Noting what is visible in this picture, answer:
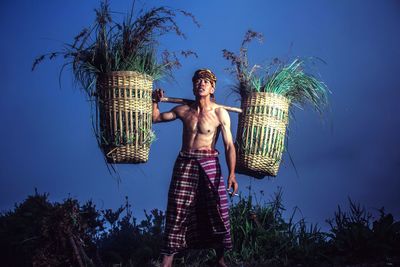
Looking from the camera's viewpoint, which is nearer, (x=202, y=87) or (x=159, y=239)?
(x=202, y=87)

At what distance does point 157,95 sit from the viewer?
5.58 m

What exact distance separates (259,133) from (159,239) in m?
2.65

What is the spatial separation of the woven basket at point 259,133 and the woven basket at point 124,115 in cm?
129

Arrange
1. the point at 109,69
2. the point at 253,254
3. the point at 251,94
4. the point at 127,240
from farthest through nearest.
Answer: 1. the point at 127,240
2. the point at 253,254
3. the point at 251,94
4. the point at 109,69

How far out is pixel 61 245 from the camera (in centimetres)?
545

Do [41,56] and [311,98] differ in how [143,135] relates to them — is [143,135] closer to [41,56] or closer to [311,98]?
[41,56]

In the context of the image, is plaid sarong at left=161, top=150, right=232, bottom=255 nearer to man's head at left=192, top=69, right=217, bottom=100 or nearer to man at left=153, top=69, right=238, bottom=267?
man at left=153, top=69, right=238, bottom=267

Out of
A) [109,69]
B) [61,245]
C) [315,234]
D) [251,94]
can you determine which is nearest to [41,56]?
[109,69]

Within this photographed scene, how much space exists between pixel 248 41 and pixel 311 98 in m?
1.20

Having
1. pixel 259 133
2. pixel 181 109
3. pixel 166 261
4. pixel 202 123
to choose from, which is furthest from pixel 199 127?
pixel 166 261

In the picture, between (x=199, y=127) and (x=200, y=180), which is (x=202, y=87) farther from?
(x=200, y=180)

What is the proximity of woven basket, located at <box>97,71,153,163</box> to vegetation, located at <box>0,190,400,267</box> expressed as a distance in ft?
3.01

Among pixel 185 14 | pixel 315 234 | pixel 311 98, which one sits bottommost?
pixel 315 234

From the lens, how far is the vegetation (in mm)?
5457
